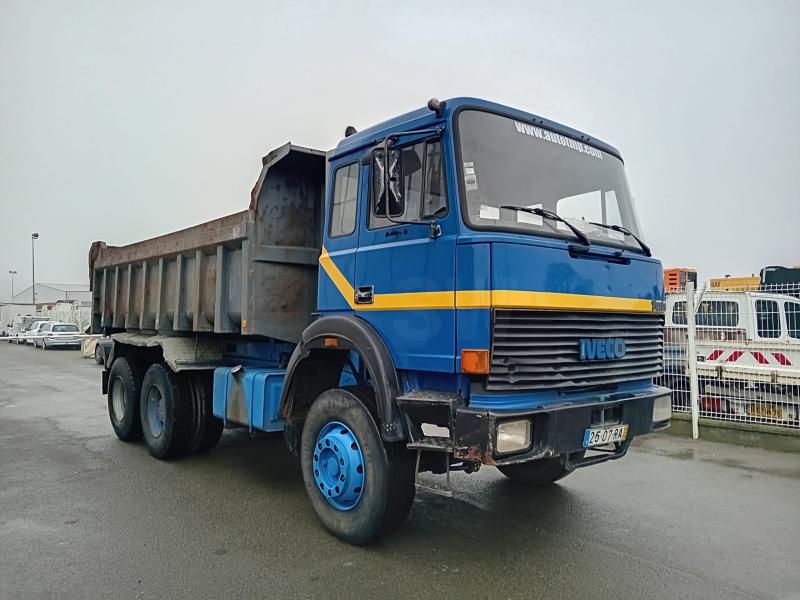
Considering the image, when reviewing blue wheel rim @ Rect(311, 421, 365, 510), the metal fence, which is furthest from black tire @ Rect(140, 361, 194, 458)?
the metal fence

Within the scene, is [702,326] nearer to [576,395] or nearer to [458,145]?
[576,395]

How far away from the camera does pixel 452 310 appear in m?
3.78

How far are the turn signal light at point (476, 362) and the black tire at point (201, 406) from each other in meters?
3.99

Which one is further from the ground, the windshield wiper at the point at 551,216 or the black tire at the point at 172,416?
the windshield wiper at the point at 551,216

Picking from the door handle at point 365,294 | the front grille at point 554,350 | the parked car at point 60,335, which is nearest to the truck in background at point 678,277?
the front grille at point 554,350

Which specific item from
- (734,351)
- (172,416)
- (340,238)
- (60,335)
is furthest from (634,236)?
(60,335)

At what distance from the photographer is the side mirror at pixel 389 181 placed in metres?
3.95

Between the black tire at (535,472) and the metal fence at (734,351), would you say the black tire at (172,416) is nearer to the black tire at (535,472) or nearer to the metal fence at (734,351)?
the black tire at (535,472)

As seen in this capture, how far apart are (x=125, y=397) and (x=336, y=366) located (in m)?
4.07

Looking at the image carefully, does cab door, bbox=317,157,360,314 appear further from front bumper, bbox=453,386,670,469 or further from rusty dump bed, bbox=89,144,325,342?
front bumper, bbox=453,386,670,469

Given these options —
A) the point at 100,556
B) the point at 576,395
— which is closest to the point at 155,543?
the point at 100,556

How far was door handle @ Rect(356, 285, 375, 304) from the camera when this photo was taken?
438cm

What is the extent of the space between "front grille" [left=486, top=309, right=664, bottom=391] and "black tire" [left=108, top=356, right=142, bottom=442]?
18.0 ft

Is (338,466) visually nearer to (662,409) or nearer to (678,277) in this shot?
(662,409)
